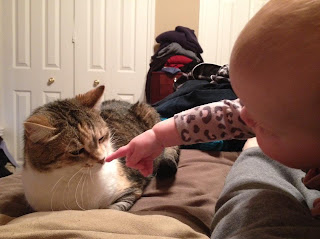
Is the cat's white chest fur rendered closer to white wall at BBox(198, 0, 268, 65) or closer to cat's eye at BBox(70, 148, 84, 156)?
cat's eye at BBox(70, 148, 84, 156)

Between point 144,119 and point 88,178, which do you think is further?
point 144,119

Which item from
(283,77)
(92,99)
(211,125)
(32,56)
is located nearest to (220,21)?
(32,56)

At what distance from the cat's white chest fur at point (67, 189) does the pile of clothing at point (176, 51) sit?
6.68 feet

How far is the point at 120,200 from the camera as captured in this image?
1.13 m

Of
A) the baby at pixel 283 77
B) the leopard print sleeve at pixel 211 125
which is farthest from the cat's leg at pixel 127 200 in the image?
the baby at pixel 283 77

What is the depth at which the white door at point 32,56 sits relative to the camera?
133 inches

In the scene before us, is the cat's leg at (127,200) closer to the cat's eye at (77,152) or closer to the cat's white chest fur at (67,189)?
the cat's white chest fur at (67,189)

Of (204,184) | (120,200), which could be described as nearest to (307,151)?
(204,184)

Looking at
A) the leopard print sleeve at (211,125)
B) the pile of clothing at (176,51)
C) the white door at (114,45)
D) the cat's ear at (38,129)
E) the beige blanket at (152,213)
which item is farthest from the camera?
the white door at (114,45)

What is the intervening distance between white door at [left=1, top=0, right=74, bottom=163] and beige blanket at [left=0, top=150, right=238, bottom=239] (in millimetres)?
2182

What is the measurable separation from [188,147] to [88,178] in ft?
2.16

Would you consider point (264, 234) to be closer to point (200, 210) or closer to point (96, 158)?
point (200, 210)

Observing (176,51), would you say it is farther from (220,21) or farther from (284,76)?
(284,76)

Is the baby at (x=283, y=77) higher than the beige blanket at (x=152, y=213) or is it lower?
higher
